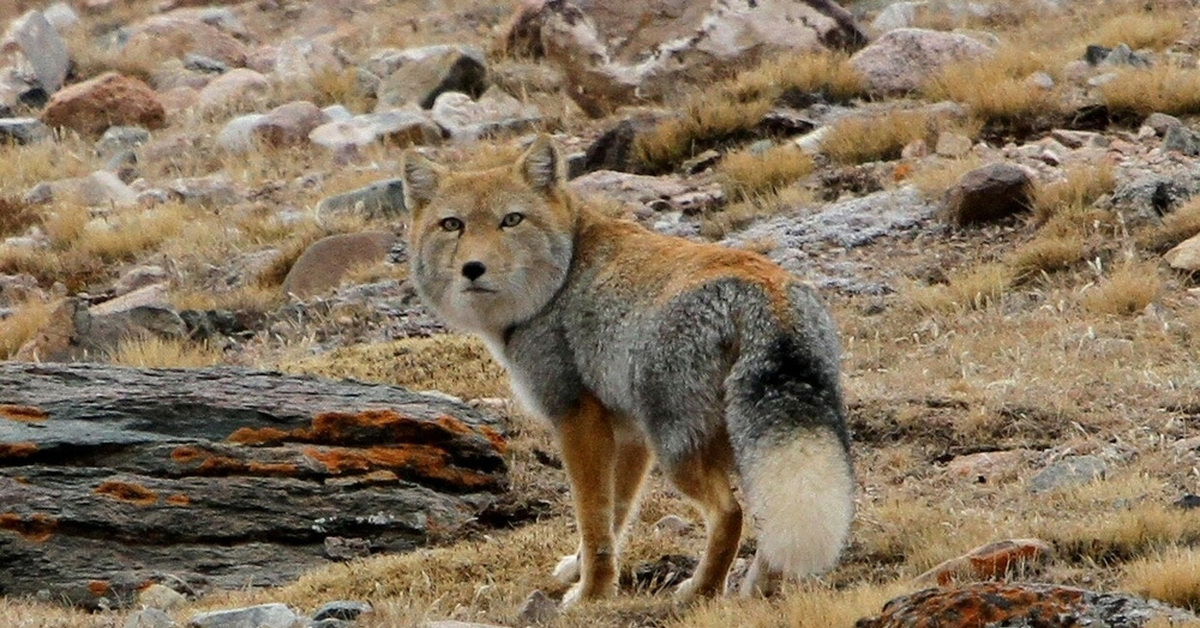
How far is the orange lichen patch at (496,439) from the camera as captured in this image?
9.45 meters

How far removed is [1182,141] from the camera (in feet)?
48.0

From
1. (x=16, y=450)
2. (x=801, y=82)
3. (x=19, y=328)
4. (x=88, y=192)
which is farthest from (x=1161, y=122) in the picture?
(x=88, y=192)

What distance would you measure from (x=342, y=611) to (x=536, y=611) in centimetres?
73

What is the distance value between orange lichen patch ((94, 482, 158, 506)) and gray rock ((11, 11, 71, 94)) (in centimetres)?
1726

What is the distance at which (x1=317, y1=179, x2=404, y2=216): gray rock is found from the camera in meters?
16.4

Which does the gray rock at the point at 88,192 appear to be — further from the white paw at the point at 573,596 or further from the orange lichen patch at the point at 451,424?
the white paw at the point at 573,596

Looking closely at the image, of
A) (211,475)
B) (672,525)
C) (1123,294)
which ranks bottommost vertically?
(1123,294)

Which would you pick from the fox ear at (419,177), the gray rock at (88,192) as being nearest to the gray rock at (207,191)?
the gray rock at (88,192)

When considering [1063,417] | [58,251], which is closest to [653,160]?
[58,251]

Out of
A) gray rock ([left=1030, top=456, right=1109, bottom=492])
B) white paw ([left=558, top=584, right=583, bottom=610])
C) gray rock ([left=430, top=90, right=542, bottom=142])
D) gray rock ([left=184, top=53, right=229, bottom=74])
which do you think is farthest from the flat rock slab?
gray rock ([left=184, top=53, right=229, bottom=74])

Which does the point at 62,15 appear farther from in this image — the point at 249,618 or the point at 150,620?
the point at 249,618

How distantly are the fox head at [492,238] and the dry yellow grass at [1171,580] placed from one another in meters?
2.75

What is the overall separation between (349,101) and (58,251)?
580 cm

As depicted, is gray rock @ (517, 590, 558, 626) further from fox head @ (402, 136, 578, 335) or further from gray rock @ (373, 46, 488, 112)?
gray rock @ (373, 46, 488, 112)
